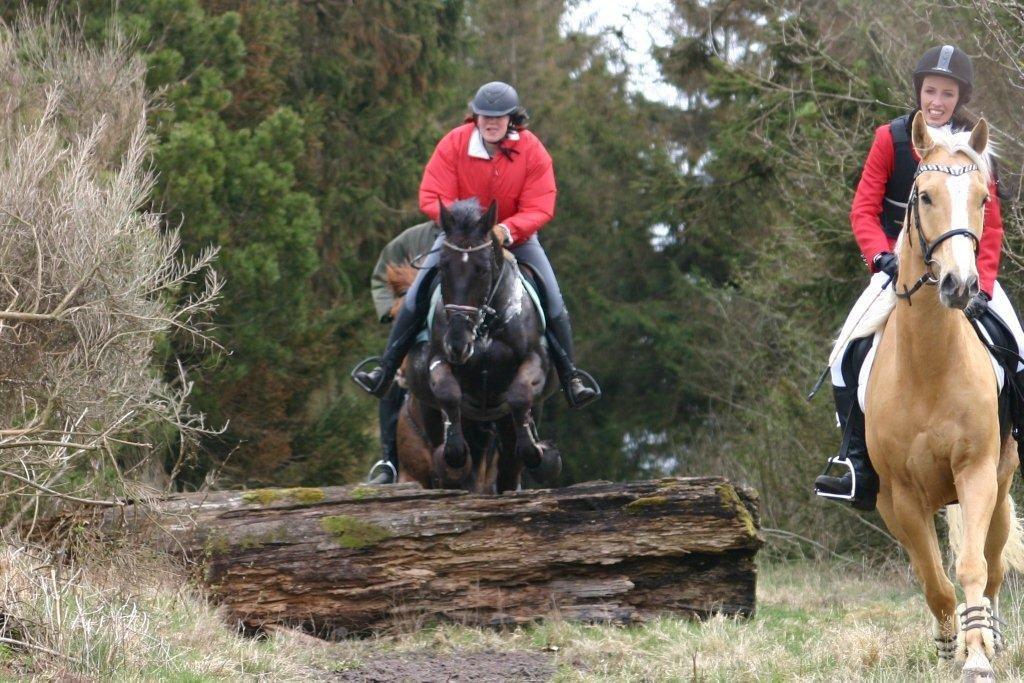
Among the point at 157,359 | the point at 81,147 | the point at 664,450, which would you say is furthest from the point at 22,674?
the point at 664,450

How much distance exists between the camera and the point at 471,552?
9.33 meters

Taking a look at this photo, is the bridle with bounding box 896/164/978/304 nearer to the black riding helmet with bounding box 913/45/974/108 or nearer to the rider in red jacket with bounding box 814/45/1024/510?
the rider in red jacket with bounding box 814/45/1024/510

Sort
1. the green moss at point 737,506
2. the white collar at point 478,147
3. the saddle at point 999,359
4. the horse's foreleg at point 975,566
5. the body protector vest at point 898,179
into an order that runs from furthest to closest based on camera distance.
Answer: the white collar at point 478,147
the green moss at point 737,506
the body protector vest at point 898,179
the saddle at point 999,359
the horse's foreleg at point 975,566

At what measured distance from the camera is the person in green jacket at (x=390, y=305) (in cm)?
1233

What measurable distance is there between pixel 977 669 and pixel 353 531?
168 inches

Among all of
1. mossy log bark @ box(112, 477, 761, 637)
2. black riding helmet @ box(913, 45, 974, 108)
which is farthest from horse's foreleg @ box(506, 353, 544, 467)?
black riding helmet @ box(913, 45, 974, 108)

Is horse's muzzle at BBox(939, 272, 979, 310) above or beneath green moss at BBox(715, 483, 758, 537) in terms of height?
above

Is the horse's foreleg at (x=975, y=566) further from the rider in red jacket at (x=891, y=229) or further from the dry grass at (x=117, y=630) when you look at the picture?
the dry grass at (x=117, y=630)

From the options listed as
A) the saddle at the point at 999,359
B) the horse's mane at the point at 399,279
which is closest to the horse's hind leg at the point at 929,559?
the saddle at the point at 999,359

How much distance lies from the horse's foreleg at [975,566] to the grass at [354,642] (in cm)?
35

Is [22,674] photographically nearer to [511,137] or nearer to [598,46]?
[511,137]

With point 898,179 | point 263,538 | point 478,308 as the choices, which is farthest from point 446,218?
point 898,179

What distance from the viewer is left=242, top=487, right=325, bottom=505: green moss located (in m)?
9.28

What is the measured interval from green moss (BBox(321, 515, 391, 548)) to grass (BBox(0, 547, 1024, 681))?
0.63m
